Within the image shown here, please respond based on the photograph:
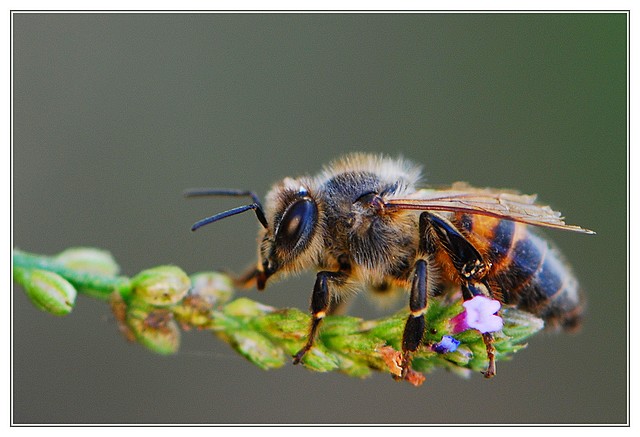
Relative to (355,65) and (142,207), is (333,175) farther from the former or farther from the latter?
(355,65)

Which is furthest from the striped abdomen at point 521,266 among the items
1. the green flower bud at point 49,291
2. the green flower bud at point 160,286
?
the green flower bud at point 49,291

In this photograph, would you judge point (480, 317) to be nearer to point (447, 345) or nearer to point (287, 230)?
point (447, 345)

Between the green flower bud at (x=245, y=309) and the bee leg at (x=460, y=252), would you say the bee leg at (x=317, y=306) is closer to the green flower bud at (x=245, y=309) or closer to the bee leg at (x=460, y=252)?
the green flower bud at (x=245, y=309)

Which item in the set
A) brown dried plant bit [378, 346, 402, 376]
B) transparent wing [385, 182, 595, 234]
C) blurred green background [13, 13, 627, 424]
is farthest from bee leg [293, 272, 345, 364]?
blurred green background [13, 13, 627, 424]

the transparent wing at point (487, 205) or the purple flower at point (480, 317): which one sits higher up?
the transparent wing at point (487, 205)

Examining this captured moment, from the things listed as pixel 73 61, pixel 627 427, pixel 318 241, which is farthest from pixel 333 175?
pixel 73 61

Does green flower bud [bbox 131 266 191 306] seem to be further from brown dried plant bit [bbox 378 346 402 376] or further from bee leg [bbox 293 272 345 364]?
brown dried plant bit [bbox 378 346 402 376]

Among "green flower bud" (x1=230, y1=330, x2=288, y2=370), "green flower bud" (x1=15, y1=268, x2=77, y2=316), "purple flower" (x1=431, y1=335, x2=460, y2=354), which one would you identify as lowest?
"green flower bud" (x1=230, y1=330, x2=288, y2=370)
